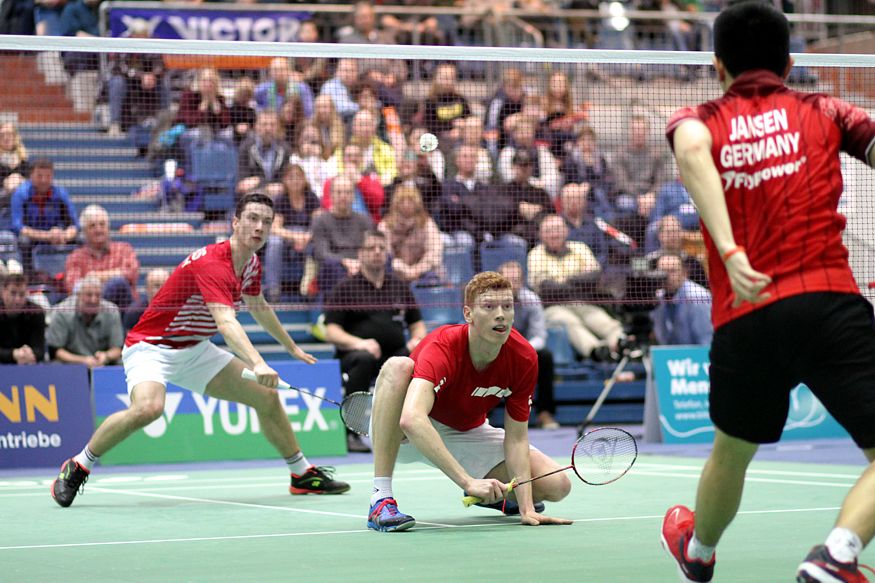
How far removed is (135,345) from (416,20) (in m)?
11.4

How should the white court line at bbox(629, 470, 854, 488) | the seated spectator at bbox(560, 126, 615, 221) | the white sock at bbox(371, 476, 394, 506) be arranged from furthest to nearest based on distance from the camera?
the seated spectator at bbox(560, 126, 615, 221), the white court line at bbox(629, 470, 854, 488), the white sock at bbox(371, 476, 394, 506)

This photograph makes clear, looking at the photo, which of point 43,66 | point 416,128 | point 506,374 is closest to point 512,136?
point 416,128

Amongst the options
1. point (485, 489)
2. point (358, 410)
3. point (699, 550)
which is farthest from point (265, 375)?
point (699, 550)

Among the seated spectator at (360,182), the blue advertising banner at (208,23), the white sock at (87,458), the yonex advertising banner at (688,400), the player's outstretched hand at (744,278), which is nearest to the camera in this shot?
the player's outstretched hand at (744,278)

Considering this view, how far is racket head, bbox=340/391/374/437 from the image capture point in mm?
8555

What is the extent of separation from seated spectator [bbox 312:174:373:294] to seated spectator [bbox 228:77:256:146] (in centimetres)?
109

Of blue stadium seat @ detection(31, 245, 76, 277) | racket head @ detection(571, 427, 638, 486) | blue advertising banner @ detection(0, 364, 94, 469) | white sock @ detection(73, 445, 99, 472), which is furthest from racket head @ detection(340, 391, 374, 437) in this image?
blue stadium seat @ detection(31, 245, 76, 277)

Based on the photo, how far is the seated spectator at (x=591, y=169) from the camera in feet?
48.9

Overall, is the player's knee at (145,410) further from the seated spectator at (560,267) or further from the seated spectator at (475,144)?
the seated spectator at (475,144)

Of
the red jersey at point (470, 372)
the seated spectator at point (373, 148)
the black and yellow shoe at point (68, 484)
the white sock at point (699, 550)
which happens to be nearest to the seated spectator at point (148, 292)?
the seated spectator at point (373, 148)

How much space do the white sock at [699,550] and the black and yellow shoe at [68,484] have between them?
5105 mm

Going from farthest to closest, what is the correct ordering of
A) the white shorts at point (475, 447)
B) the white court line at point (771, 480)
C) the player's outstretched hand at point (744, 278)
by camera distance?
the white court line at point (771, 480), the white shorts at point (475, 447), the player's outstretched hand at point (744, 278)

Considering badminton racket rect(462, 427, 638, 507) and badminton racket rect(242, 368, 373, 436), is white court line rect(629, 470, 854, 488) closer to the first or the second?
badminton racket rect(462, 427, 638, 507)

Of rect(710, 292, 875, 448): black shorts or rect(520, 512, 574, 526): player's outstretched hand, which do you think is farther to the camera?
rect(520, 512, 574, 526): player's outstretched hand
